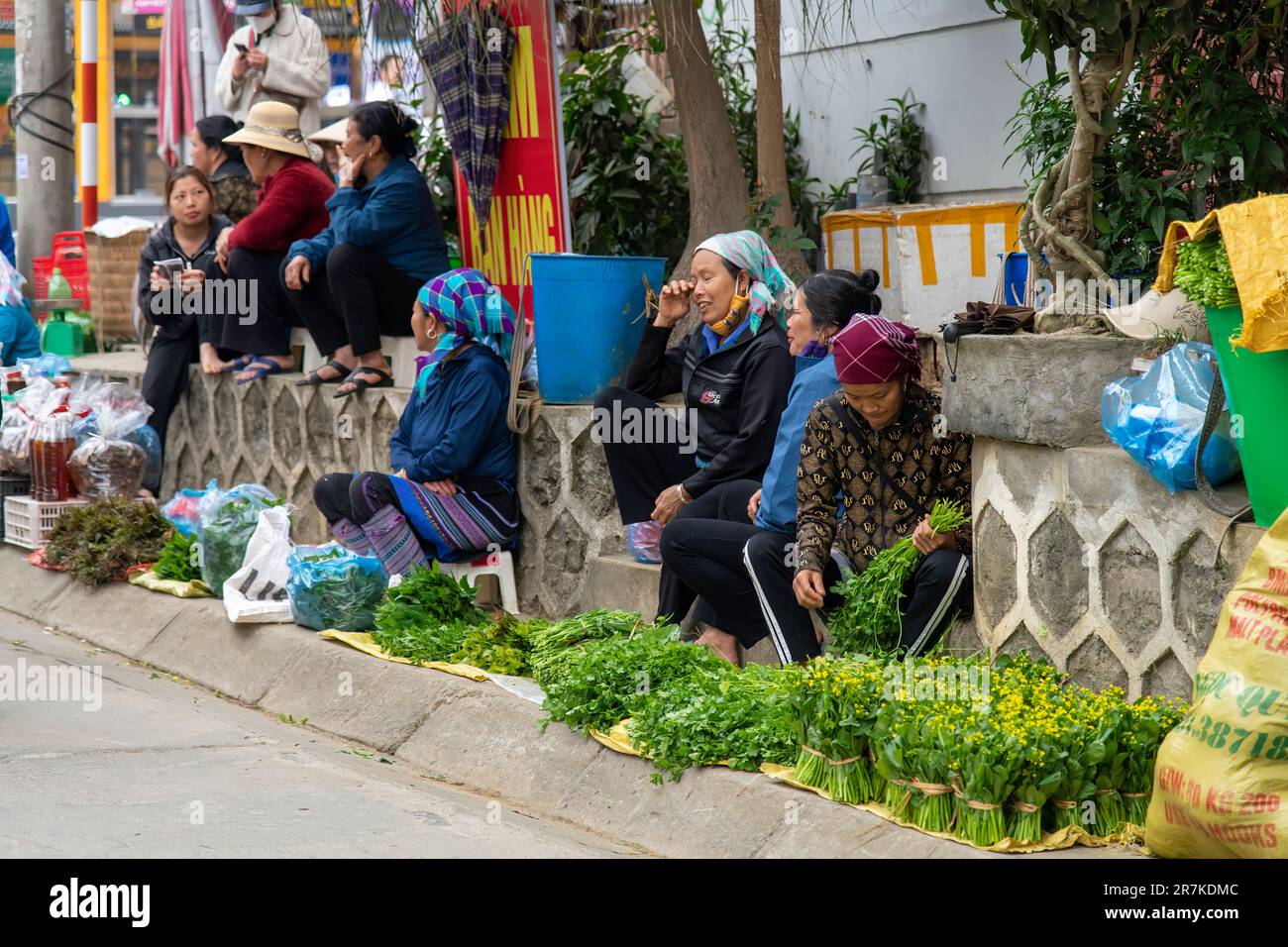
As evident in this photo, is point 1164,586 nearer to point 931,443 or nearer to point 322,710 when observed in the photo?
point 931,443

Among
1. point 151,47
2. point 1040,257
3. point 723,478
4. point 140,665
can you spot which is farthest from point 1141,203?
point 151,47

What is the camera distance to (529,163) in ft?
24.8

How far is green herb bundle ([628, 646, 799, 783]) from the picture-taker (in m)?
4.64

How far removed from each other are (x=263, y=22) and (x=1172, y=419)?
23.9 feet

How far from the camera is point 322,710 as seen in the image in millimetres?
6219

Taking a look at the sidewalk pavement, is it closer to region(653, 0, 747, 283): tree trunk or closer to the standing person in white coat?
region(653, 0, 747, 283): tree trunk

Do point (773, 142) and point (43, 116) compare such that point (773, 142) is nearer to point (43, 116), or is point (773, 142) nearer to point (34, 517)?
point (34, 517)

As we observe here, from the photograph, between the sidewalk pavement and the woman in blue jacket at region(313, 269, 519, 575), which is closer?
the sidewalk pavement

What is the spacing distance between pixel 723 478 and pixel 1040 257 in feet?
4.43

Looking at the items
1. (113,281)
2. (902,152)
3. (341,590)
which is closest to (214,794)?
(341,590)

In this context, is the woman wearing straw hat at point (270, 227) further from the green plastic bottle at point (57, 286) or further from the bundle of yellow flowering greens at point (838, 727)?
the bundle of yellow flowering greens at point (838, 727)

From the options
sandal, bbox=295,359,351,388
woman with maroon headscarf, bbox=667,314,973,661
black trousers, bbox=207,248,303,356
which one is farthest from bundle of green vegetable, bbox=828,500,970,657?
black trousers, bbox=207,248,303,356

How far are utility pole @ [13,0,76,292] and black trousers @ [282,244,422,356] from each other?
3.64 m

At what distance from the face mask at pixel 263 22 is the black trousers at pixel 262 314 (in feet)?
6.27
